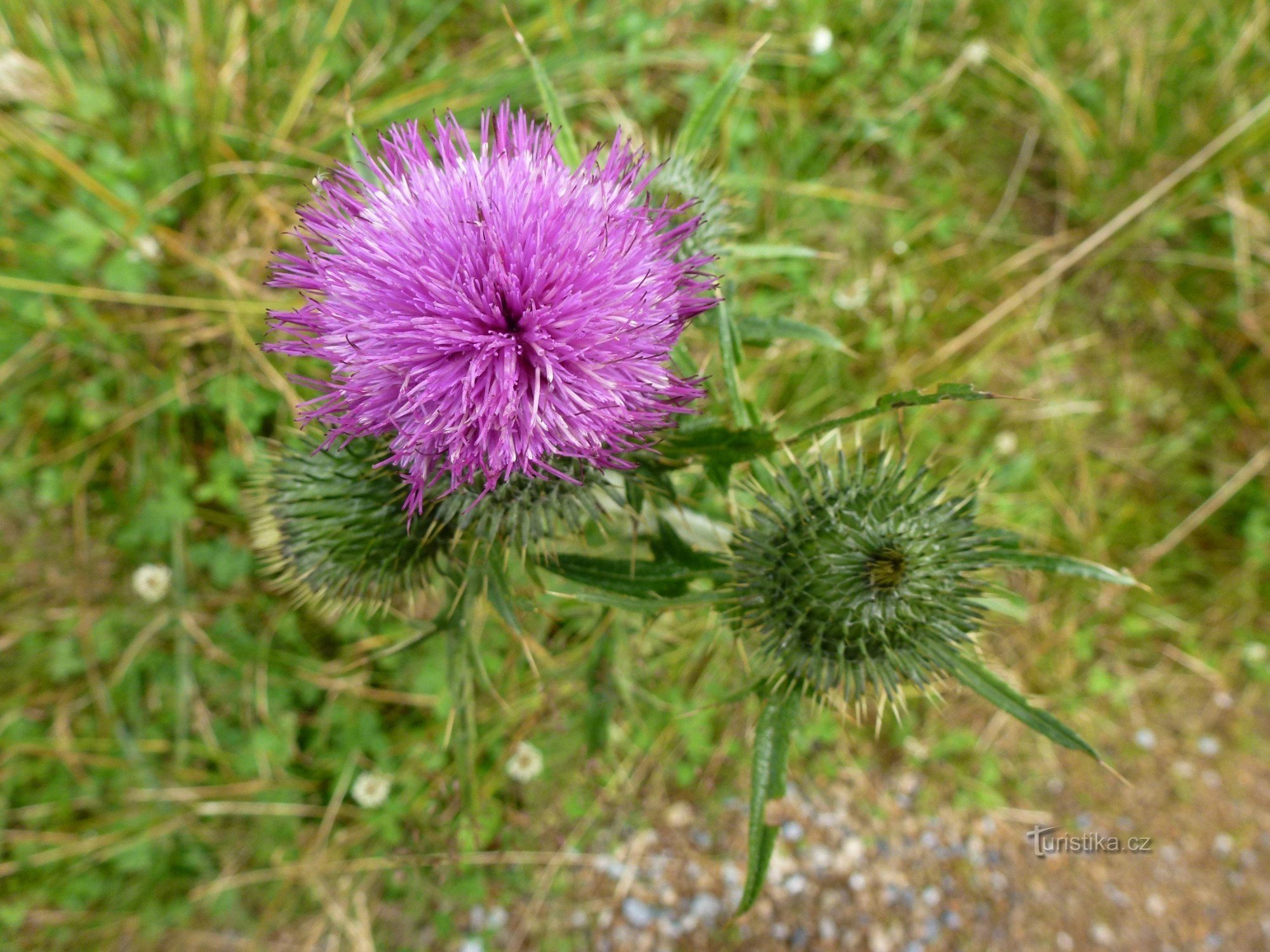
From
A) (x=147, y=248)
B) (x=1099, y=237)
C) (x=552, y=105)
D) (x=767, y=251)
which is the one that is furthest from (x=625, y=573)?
(x=1099, y=237)

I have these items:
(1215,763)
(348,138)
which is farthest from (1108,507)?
(348,138)

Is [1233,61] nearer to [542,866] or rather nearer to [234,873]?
[542,866]

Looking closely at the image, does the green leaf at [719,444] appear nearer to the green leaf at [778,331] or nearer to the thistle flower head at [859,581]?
the thistle flower head at [859,581]

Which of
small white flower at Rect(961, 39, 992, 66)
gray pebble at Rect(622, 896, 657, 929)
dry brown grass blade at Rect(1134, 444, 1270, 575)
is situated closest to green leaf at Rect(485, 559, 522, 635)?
gray pebble at Rect(622, 896, 657, 929)

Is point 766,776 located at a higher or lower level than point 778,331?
lower

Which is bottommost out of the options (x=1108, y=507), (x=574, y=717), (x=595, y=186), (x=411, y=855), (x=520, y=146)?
(x=411, y=855)

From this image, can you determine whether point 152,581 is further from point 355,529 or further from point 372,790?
point 355,529

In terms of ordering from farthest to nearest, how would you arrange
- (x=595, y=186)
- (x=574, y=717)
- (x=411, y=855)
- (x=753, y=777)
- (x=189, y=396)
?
(x=189, y=396), (x=574, y=717), (x=411, y=855), (x=753, y=777), (x=595, y=186)
